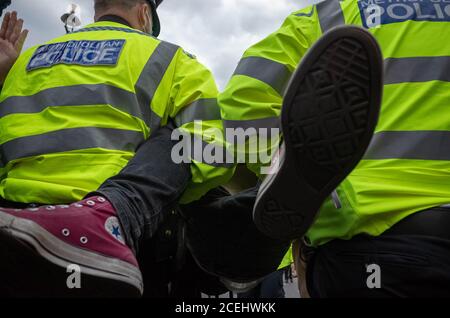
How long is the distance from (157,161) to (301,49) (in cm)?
57

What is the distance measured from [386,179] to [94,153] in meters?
0.90

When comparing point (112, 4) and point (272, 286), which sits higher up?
point (112, 4)

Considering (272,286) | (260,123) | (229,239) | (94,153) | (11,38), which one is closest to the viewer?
(260,123)

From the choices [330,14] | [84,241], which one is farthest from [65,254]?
[330,14]

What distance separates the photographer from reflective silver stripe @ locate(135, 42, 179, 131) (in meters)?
1.79

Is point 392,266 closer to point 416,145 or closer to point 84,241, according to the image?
point 416,145

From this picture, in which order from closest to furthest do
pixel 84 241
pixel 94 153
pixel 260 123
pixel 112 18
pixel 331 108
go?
pixel 331 108
pixel 84 241
pixel 260 123
pixel 94 153
pixel 112 18

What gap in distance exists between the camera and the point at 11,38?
7.39ft

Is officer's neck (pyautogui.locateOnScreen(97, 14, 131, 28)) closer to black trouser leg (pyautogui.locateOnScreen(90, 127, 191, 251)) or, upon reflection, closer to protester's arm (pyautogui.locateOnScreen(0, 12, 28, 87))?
protester's arm (pyautogui.locateOnScreen(0, 12, 28, 87))

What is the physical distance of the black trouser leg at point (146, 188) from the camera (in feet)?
4.74

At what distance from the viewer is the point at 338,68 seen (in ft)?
3.79

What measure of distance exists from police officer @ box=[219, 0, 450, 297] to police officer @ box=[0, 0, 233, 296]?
366 millimetres

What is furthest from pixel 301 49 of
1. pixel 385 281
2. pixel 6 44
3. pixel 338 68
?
pixel 6 44

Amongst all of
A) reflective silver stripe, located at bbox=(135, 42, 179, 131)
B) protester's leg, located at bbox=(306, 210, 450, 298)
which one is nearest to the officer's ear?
reflective silver stripe, located at bbox=(135, 42, 179, 131)
